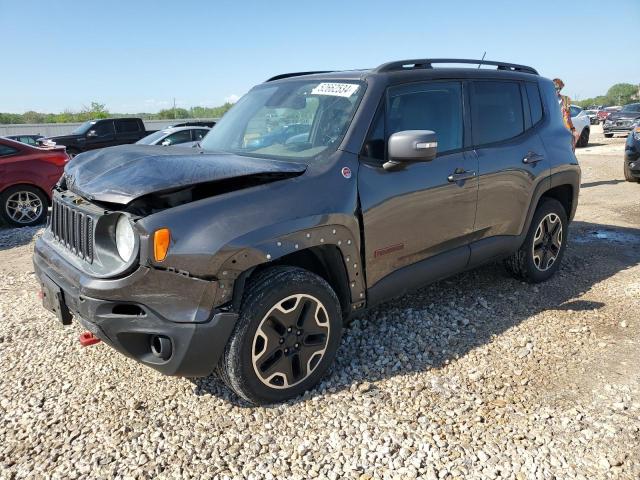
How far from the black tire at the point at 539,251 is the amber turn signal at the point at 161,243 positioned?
3.39 m

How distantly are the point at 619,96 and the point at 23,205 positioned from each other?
10567cm

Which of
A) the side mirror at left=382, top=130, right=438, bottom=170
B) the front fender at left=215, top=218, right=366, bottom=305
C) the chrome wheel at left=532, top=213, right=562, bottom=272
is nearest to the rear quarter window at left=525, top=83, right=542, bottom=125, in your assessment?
the chrome wheel at left=532, top=213, right=562, bottom=272

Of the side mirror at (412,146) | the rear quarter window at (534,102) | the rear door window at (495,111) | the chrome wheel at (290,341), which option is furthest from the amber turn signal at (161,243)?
the rear quarter window at (534,102)

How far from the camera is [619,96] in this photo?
9256 cm

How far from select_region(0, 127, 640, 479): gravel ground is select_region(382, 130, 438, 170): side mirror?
1.35 meters

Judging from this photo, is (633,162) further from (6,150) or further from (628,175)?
(6,150)

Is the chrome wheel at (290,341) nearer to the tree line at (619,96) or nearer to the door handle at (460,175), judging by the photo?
the door handle at (460,175)

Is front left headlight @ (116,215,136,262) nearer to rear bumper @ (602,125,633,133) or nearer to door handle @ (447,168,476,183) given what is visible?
door handle @ (447,168,476,183)

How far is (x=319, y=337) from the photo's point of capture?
9.93 feet

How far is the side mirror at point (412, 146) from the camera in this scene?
3041 millimetres

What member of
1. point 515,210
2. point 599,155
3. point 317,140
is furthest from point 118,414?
point 599,155

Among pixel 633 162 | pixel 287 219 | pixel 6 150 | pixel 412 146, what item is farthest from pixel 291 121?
pixel 633 162

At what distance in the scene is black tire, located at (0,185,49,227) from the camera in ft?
27.0

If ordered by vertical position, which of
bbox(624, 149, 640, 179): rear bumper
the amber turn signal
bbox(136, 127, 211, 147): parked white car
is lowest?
bbox(624, 149, 640, 179): rear bumper
